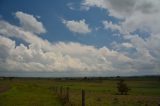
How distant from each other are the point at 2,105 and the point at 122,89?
162 ft

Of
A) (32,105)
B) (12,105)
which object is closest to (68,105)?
(32,105)

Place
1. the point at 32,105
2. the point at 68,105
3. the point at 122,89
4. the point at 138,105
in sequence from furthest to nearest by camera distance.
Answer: the point at 122,89 < the point at 138,105 < the point at 32,105 < the point at 68,105

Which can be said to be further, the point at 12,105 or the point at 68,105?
the point at 12,105

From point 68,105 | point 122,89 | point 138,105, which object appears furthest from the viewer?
point 122,89

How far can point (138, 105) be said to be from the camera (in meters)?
30.9

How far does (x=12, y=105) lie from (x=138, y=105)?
558 inches

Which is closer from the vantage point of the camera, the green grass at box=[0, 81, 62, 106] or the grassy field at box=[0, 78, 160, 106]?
the green grass at box=[0, 81, 62, 106]

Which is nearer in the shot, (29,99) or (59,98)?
(29,99)

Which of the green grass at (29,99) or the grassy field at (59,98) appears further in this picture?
the grassy field at (59,98)

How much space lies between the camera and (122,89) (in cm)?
6919

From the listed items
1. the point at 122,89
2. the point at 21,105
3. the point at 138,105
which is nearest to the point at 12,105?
the point at 21,105

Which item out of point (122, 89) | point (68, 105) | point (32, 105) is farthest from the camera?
point (122, 89)

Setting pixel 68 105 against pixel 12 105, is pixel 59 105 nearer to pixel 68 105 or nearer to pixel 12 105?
pixel 68 105

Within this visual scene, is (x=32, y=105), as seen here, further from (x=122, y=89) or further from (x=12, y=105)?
(x=122, y=89)
